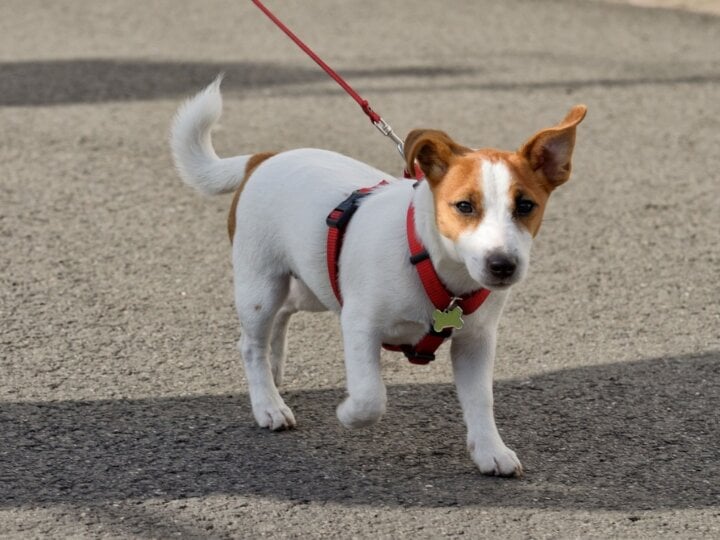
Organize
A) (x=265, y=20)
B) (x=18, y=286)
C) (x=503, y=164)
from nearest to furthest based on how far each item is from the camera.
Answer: (x=503, y=164), (x=18, y=286), (x=265, y=20)

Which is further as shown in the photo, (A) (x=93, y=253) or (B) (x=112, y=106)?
(B) (x=112, y=106)

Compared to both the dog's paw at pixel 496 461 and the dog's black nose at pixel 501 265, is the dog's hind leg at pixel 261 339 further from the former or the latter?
the dog's black nose at pixel 501 265

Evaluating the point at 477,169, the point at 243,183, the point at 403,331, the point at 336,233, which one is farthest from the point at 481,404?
the point at 243,183

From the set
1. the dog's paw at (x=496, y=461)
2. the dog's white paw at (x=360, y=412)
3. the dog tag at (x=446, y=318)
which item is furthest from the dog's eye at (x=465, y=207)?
the dog's paw at (x=496, y=461)

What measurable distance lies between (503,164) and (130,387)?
1740 mm

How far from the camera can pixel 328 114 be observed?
354 inches

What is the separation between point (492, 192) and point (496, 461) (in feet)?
2.86

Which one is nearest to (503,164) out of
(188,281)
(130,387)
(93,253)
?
(130,387)

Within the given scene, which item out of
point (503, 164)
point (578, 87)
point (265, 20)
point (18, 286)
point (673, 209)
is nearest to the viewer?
point (503, 164)

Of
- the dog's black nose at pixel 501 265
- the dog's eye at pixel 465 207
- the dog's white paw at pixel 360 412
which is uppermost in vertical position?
the dog's eye at pixel 465 207

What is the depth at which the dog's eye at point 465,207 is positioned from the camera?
3.79m

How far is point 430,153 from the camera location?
392 cm

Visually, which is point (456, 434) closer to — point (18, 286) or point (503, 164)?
point (503, 164)

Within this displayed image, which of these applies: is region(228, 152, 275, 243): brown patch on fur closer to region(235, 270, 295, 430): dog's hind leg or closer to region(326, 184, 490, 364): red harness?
region(235, 270, 295, 430): dog's hind leg
